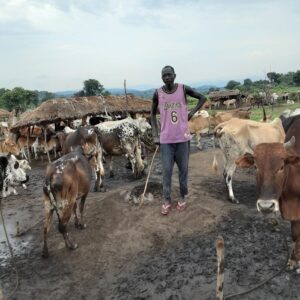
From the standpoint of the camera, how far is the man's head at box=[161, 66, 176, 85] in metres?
5.91

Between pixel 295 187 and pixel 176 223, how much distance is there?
2405mm

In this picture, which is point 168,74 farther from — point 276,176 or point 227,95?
point 227,95

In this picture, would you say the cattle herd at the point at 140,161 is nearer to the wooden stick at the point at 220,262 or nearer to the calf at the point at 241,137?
the calf at the point at 241,137

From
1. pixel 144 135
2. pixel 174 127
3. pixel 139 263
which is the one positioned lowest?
pixel 139 263

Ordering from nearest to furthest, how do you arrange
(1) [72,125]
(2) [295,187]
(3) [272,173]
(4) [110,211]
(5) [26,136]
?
(3) [272,173], (2) [295,187], (4) [110,211], (5) [26,136], (1) [72,125]

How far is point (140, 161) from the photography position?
1112 cm

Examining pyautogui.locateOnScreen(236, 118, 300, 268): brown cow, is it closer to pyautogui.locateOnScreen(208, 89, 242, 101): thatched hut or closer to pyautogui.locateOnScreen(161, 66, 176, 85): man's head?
pyautogui.locateOnScreen(161, 66, 176, 85): man's head

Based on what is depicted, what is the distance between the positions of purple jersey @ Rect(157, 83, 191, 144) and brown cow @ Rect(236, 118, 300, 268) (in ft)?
6.59

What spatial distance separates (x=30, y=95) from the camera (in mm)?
45125

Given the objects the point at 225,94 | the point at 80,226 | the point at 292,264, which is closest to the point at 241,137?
the point at 292,264

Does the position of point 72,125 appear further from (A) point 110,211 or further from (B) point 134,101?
(A) point 110,211

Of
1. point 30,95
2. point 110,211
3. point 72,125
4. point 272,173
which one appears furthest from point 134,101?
point 30,95

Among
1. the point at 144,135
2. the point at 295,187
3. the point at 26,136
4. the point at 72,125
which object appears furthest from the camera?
the point at 72,125

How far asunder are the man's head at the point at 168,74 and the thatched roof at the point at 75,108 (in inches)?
402
